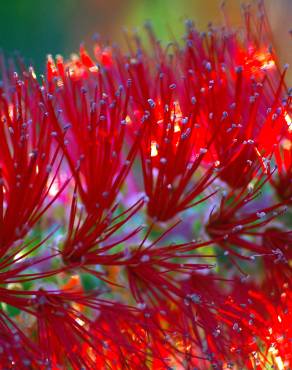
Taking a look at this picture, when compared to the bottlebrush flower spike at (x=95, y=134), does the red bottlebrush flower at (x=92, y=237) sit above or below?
below

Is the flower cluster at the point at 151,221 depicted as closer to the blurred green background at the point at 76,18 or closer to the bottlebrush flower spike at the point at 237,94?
the bottlebrush flower spike at the point at 237,94

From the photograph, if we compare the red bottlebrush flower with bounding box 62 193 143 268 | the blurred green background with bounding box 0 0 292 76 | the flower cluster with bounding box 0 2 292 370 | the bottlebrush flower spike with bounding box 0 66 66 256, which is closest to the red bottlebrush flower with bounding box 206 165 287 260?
the flower cluster with bounding box 0 2 292 370

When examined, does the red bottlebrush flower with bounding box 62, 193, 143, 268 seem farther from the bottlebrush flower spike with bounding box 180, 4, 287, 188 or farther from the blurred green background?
the blurred green background

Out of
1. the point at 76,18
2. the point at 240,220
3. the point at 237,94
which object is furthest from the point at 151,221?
the point at 76,18

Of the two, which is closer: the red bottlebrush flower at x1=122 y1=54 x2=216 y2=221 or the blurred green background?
the red bottlebrush flower at x1=122 y1=54 x2=216 y2=221

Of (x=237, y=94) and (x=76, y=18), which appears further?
(x=76, y=18)

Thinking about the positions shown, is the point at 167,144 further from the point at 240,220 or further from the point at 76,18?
the point at 76,18

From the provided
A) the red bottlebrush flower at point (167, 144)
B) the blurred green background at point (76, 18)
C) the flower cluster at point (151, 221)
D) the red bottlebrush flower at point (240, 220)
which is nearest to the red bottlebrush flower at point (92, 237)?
the flower cluster at point (151, 221)
